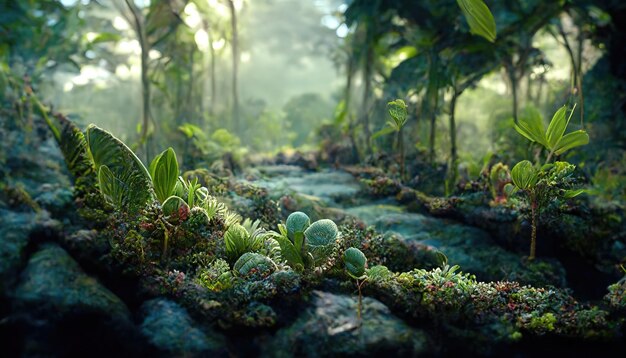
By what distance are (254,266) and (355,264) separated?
3.57 feet

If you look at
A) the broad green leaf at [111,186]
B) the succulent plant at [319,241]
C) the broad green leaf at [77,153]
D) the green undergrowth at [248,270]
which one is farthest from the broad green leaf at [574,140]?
the broad green leaf at [77,153]

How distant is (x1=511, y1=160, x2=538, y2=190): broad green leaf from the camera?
5.62 metres

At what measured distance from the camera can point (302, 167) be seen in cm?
1179

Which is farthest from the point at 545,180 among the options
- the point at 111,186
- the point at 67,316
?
the point at 67,316

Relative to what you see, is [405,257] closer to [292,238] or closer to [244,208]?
[292,238]

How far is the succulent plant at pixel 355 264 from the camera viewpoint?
4.84 meters

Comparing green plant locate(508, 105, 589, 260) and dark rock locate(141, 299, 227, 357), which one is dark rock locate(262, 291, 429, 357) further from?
green plant locate(508, 105, 589, 260)

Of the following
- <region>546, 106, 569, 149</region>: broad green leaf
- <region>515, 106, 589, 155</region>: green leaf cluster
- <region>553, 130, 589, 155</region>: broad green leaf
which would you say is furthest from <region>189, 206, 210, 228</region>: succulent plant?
<region>553, 130, 589, 155</region>: broad green leaf

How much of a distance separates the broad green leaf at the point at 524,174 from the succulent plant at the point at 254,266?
3260 mm

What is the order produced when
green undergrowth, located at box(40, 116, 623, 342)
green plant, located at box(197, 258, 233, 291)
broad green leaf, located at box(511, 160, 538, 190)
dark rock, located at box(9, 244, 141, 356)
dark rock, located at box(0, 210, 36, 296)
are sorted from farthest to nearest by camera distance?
broad green leaf, located at box(511, 160, 538, 190), green plant, located at box(197, 258, 233, 291), green undergrowth, located at box(40, 116, 623, 342), dark rock, located at box(0, 210, 36, 296), dark rock, located at box(9, 244, 141, 356)

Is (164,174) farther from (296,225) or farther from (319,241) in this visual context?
(319,241)

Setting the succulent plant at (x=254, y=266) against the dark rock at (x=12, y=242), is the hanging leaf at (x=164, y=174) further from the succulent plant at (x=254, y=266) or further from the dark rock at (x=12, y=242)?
the dark rock at (x=12, y=242)

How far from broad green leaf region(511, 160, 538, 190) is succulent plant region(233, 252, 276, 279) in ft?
10.7

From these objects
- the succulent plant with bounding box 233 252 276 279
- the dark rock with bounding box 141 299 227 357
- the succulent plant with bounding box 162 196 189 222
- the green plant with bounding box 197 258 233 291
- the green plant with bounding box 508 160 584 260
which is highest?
the green plant with bounding box 508 160 584 260
